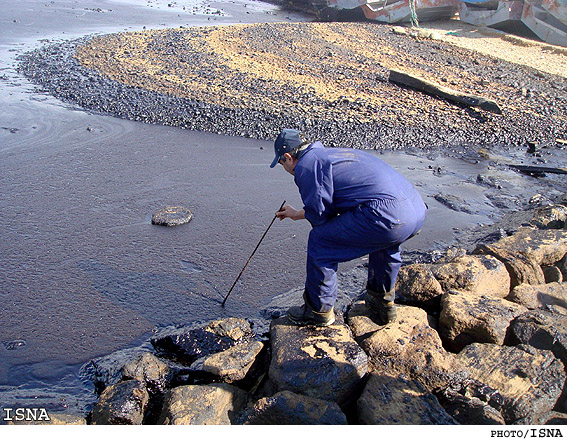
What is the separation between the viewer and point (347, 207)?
134 inches

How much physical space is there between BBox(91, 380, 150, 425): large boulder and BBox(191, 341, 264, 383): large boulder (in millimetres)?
450

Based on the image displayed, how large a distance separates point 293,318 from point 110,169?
4.27 metres

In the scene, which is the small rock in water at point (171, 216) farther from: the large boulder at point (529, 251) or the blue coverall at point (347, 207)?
the large boulder at point (529, 251)

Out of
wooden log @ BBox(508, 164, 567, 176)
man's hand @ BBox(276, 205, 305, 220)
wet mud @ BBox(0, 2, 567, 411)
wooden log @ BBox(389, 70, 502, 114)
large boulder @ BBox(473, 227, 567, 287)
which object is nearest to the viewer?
man's hand @ BBox(276, 205, 305, 220)

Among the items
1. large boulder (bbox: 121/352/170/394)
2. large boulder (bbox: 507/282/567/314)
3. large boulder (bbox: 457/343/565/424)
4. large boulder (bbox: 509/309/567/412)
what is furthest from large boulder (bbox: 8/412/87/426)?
→ large boulder (bbox: 507/282/567/314)

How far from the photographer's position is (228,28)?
15.5 meters

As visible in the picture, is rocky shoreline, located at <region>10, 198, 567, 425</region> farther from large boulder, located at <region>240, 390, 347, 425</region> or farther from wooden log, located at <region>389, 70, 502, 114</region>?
wooden log, located at <region>389, 70, 502, 114</region>

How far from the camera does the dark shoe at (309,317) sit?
362 centimetres

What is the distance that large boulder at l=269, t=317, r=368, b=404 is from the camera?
3.12 m

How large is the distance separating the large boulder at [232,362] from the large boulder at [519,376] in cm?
147

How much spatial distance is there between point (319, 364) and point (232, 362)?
61cm

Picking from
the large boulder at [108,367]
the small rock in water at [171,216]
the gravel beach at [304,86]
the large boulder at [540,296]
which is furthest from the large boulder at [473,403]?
the gravel beach at [304,86]

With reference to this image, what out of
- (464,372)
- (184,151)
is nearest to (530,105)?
(184,151)

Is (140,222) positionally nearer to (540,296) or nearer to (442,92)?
(540,296)
